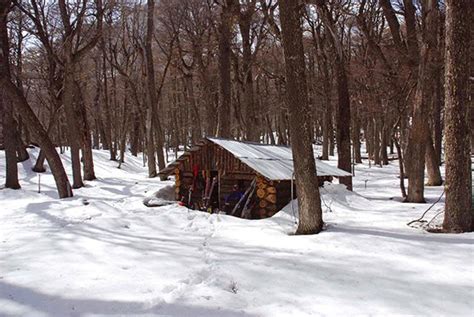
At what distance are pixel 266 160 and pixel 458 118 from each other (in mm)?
5634

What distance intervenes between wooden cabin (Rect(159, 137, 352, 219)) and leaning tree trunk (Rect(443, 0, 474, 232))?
4074 millimetres

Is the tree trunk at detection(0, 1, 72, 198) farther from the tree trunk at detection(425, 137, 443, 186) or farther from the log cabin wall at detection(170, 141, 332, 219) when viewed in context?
the tree trunk at detection(425, 137, 443, 186)

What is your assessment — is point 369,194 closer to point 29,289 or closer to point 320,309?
point 320,309

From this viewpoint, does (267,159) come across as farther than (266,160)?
Yes

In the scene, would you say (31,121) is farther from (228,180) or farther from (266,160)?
(266,160)

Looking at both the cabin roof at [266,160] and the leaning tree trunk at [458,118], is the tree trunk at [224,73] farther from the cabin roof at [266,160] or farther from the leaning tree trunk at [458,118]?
the leaning tree trunk at [458,118]

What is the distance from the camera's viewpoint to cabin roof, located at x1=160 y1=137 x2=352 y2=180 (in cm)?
1047

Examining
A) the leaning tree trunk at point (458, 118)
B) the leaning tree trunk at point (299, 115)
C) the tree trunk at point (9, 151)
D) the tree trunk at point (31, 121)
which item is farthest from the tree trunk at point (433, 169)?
the tree trunk at point (9, 151)

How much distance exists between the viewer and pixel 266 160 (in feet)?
38.2

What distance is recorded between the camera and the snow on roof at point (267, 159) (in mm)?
10484

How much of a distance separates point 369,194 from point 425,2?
22.3ft

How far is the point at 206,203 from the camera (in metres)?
12.1

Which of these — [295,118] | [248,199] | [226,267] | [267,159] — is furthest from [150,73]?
[226,267]

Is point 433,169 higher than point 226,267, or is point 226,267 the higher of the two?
point 433,169
